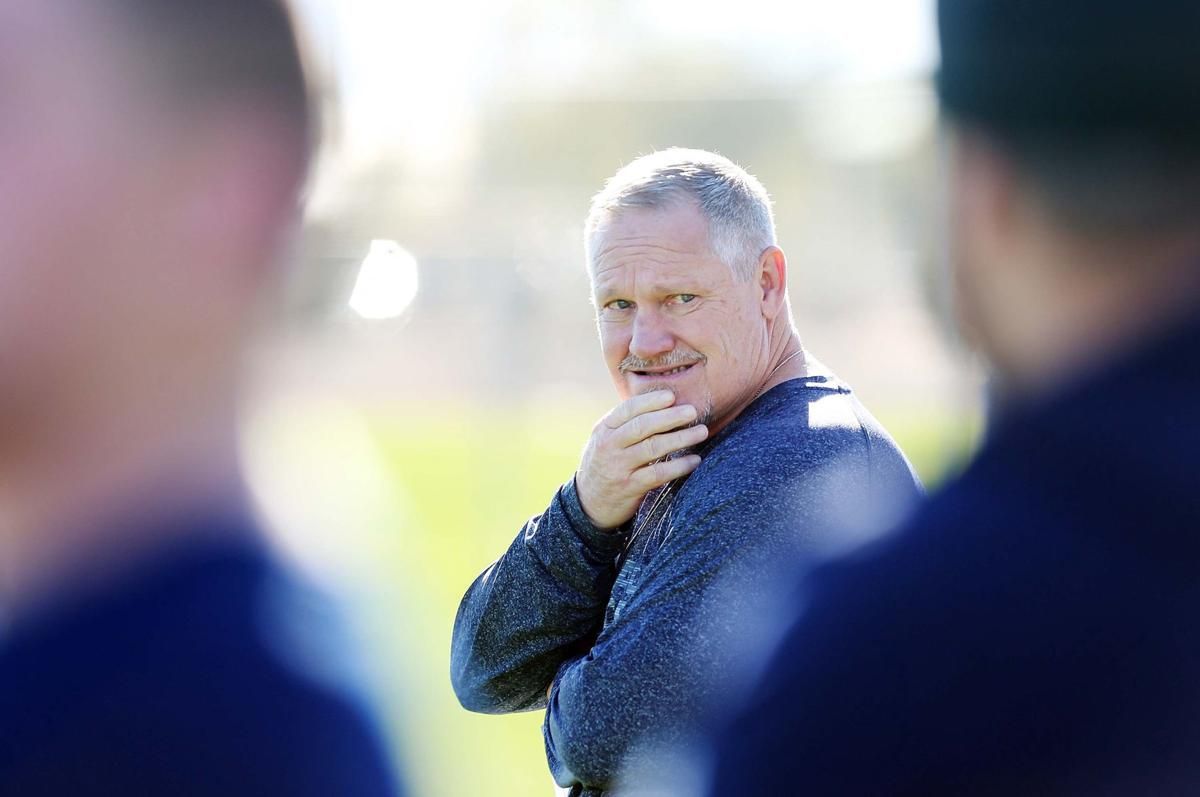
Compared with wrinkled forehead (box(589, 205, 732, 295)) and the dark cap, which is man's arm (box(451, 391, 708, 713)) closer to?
wrinkled forehead (box(589, 205, 732, 295))

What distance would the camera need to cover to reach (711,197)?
266cm

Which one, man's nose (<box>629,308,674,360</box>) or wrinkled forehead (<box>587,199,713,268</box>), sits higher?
wrinkled forehead (<box>587,199,713,268</box>)

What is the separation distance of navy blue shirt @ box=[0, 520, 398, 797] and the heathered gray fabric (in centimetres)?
114

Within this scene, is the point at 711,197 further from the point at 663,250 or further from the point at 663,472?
the point at 663,472

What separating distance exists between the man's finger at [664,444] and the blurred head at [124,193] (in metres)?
1.52

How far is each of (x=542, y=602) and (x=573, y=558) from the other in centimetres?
12

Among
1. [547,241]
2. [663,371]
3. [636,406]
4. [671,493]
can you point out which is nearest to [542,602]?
[671,493]

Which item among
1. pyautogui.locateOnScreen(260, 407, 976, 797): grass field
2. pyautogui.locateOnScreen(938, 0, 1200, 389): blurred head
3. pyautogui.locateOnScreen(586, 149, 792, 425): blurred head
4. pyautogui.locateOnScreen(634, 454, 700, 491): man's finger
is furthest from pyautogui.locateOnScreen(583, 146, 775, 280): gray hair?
pyautogui.locateOnScreen(938, 0, 1200, 389): blurred head

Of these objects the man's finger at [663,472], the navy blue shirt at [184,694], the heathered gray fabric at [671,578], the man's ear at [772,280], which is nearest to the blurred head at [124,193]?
the navy blue shirt at [184,694]

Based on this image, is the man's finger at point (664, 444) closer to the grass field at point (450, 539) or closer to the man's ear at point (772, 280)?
the man's ear at point (772, 280)

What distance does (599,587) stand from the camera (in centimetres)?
257

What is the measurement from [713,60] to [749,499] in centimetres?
2601

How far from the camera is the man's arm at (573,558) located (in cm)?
250

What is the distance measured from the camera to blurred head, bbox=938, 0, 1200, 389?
36.7 inches
